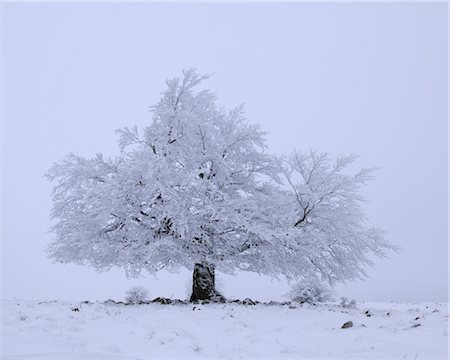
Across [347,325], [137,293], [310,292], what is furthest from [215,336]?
[310,292]

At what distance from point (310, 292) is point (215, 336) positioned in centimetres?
1850

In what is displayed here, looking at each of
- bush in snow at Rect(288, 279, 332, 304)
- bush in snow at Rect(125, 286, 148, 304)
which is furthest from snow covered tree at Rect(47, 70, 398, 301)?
bush in snow at Rect(288, 279, 332, 304)

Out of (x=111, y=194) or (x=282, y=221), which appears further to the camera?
(x=282, y=221)

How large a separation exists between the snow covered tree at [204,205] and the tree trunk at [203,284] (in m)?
0.04

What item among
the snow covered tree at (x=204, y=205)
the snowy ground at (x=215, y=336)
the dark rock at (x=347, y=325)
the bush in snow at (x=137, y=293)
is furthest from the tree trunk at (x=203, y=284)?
the bush in snow at (x=137, y=293)

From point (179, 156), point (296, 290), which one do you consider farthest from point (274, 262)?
point (296, 290)

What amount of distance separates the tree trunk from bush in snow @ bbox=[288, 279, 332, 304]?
434 inches

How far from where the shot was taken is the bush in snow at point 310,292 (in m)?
24.7

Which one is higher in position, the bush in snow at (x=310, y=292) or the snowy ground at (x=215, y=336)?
the snowy ground at (x=215, y=336)

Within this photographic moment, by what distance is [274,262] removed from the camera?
49.0 ft

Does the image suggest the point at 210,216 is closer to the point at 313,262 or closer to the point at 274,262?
the point at 274,262

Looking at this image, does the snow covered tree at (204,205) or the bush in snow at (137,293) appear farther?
the bush in snow at (137,293)

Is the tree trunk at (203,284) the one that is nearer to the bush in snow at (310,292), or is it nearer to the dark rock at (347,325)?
the dark rock at (347,325)

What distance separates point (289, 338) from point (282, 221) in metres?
6.75
